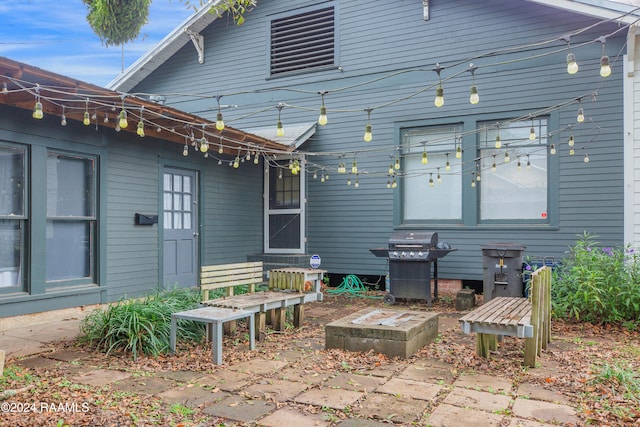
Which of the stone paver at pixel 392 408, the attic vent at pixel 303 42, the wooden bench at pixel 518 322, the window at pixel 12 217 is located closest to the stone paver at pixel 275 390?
the stone paver at pixel 392 408

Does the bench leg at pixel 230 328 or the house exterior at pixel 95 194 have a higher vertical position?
the house exterior at pixel 95 194

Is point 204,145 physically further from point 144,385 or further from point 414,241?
point 414,241

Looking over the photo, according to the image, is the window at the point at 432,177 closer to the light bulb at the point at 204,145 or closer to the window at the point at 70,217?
the light bulb at the point at 204,145

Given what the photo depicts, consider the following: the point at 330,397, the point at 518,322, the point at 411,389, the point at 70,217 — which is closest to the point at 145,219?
the point at 70,217

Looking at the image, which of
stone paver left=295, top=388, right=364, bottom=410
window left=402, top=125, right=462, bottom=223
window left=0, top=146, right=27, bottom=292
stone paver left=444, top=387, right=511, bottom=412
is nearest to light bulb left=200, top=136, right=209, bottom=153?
window left=0, top=146, right=27, bottom=292

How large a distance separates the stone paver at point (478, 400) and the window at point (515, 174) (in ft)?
16.6

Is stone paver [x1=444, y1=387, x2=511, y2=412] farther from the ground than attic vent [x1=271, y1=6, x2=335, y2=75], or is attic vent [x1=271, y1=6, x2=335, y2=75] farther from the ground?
attic vent [x1=271, y1=6, x2=335, y2=75]

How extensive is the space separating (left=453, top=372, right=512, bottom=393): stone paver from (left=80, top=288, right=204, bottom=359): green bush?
270cm

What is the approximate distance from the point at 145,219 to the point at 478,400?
541 centimetres

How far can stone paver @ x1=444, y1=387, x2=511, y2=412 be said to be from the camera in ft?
11.5

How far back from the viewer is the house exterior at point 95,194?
228 inches

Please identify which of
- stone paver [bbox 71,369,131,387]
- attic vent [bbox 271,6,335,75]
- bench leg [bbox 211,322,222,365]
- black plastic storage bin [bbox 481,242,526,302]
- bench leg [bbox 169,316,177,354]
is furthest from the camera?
attic vent [bbox 271,6,335,75]

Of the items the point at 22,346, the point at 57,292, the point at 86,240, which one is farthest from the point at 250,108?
the point at 22,346

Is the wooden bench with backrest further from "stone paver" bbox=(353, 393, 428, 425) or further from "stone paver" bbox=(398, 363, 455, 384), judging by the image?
"stone paver" bbox=(353, 393, 428, 425)
